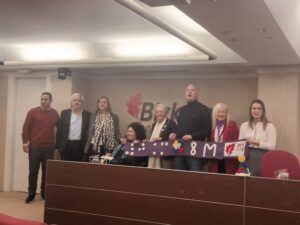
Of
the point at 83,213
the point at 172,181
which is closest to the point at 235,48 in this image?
the point at 172,181

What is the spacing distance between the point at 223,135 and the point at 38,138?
8.44 ft

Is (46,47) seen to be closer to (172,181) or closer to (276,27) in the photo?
(172,181)

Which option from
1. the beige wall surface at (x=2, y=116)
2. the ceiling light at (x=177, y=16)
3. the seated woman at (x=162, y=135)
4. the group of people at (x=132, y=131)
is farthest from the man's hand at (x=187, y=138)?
the beige wall surface at (x=2, y=116)

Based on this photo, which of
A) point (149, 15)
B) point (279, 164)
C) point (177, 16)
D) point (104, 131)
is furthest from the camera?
point (104, 131)

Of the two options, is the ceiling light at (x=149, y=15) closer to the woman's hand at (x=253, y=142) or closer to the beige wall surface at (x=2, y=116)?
the woman's hand at (x=253, y=142)

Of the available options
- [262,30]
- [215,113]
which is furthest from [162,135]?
[262,30]

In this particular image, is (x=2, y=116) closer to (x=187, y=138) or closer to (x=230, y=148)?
(x=187, y=138)

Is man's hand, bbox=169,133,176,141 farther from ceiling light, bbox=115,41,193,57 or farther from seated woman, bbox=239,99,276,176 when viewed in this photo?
ceiling light, bbox=115,41,193,57

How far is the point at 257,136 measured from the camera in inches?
159

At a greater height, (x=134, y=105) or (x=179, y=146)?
(x=134, y=105)

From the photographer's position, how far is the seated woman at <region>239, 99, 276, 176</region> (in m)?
3.96

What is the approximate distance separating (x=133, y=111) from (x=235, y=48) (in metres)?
2.45

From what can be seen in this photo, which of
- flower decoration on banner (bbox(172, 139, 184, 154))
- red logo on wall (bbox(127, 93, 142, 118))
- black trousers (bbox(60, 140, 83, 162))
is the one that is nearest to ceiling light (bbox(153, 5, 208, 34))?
flower decoration on banner (bbox(172, 139, 184, 154))

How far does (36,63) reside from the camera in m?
5.52
